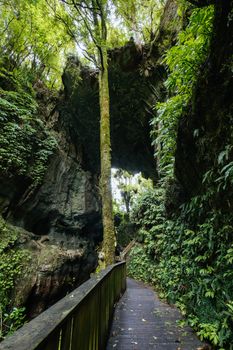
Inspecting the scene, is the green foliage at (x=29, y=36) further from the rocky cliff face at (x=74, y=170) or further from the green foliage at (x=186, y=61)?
the green foliage at (x=186, y=61)

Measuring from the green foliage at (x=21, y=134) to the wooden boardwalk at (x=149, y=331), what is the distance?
25.2 ft

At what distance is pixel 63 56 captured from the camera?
51.8 feet

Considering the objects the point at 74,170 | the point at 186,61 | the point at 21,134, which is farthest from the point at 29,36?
the point at 186,61

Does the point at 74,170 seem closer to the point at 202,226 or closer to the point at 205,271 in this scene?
the point at 202,226

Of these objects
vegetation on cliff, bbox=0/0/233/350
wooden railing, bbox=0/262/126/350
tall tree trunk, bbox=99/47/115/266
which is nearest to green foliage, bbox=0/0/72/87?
vegetation on cliff, bbox=0/0/233/350

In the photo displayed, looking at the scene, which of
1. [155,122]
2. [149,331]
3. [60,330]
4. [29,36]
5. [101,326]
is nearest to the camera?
[60,330]

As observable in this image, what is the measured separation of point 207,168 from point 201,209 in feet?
2.55

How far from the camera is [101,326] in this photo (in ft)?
10.5

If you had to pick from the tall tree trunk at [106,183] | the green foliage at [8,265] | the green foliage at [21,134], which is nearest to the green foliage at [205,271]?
the tall tree trunk at [106,183]

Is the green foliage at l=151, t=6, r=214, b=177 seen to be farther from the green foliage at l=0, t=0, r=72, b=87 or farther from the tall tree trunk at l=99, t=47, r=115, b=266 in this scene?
the green foliage at l=0, t=0, r=72, b=87

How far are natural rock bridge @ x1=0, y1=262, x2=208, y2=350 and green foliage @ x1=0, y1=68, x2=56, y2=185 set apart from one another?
742cm

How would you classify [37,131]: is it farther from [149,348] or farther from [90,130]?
[149,348]

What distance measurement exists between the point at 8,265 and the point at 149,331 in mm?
5969

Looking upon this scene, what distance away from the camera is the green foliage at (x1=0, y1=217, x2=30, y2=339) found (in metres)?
7.36
